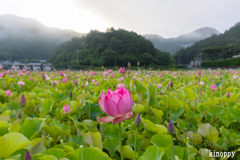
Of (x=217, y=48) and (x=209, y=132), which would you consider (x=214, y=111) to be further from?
(x=217, y=48)

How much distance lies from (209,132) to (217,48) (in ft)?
180

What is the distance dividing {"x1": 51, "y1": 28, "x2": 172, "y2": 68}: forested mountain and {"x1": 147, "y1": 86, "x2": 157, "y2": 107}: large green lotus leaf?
36.5 meters

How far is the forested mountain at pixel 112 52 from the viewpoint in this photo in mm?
38750

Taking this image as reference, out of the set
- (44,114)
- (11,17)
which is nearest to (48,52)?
(44,114)

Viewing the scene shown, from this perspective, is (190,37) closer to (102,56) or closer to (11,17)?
(102,56)

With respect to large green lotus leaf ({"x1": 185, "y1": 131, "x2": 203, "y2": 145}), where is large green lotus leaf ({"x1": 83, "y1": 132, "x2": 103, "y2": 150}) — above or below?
above

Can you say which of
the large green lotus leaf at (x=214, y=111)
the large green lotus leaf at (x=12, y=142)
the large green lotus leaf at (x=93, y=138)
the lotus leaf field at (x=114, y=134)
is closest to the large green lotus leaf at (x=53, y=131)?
the lotus leaf field at (x=114, y=134)

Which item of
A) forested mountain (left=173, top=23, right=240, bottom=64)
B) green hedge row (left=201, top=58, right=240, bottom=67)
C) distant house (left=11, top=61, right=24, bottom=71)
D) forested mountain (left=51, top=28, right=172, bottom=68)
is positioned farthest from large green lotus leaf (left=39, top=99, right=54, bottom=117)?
forested mountain (left=173, top=23, right=240, bottom=64)

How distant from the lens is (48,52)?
252 ft

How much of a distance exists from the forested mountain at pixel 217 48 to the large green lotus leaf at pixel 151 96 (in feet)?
178

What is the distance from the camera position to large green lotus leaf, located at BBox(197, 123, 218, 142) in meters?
0.73

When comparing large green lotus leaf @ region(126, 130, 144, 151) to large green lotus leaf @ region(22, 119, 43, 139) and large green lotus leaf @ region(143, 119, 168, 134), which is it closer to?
large green lotus leaf @ region(143, 119, 168, 134)

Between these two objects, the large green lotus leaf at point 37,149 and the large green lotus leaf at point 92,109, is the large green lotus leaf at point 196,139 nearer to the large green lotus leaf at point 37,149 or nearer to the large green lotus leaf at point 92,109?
the large green lotus leaf at point 92,109

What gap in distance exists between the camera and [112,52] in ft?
128
